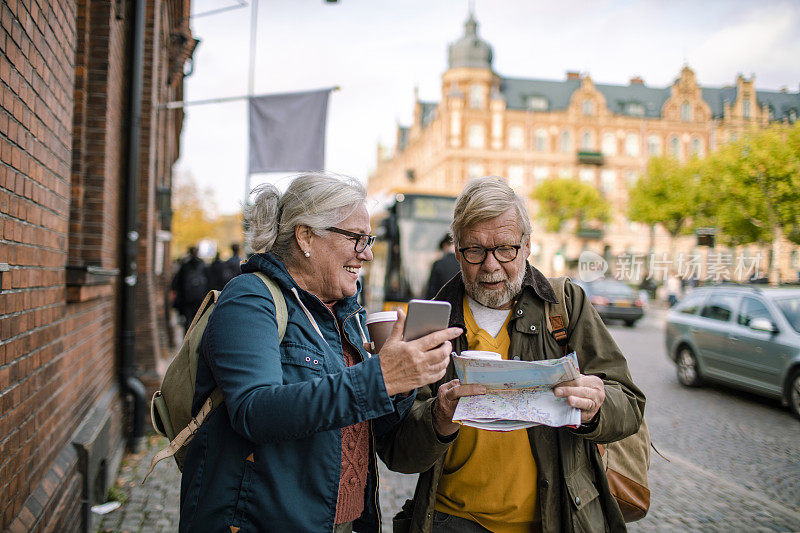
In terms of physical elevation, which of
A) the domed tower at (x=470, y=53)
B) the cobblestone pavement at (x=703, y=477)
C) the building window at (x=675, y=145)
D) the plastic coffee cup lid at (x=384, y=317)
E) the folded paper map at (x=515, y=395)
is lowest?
the cobblestone pavement at (x=703, y=477)

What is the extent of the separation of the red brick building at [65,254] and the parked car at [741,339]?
7.78 meters

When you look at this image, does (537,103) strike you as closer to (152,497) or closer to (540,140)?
(540,140)

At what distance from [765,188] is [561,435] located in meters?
23.6

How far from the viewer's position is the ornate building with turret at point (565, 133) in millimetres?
54344

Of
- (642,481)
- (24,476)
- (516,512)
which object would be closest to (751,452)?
(642,481)

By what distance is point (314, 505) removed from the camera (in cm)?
166

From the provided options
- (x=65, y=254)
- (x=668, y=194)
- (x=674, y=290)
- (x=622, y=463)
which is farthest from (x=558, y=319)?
(x=668, y=194)

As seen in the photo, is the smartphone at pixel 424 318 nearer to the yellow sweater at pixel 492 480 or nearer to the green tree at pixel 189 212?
the yellow sweater at pixel 492 480

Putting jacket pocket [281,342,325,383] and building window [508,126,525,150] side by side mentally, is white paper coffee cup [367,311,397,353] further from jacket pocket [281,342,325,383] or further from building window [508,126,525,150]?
building window [508,126,525,150]

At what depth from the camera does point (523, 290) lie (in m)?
2.17

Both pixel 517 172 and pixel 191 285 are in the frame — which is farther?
pixel 517 172

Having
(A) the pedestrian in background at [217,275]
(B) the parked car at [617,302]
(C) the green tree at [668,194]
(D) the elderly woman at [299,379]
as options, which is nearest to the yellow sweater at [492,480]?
(D) the elderly woman at [299,379]

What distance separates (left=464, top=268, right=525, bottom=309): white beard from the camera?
7.05 ft

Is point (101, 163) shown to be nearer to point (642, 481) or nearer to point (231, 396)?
point (231, 396)
